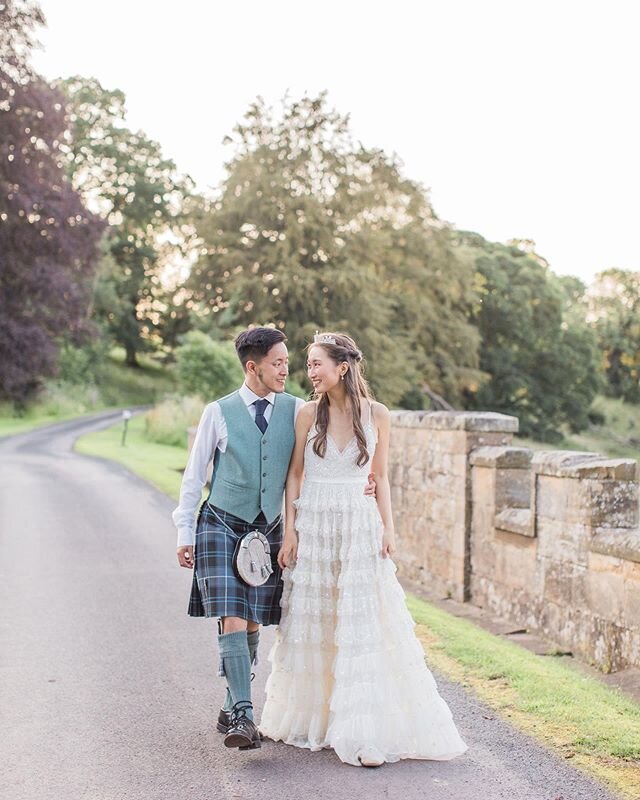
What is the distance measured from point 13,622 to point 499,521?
465 cm

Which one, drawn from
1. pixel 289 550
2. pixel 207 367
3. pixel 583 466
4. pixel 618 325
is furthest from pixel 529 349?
pixel 289 550

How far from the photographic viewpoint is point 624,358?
62.4 m

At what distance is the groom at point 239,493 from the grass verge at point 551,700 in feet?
5.11

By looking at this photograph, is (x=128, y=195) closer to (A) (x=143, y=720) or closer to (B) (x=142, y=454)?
(B) (x=142, y=454)

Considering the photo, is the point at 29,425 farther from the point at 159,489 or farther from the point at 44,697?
the point at 44,697

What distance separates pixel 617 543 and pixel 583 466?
0.83m

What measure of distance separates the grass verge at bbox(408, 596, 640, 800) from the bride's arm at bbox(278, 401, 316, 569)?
153cm

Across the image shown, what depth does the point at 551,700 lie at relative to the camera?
575 centimetres

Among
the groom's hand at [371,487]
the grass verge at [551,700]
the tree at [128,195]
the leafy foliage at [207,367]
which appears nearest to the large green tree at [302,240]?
the leafy foliage at [207,367]

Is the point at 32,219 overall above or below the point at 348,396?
above

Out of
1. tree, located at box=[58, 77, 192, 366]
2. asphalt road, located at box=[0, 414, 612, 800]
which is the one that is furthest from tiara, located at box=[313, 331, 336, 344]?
tree, located at box=[58, 77, 192, 366]

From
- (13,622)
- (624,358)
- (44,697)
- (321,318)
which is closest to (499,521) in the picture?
(13,622)

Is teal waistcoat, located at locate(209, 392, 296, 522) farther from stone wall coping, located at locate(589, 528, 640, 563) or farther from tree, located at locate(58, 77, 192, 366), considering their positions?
tree, located at locate(58, 77, 192, 366)

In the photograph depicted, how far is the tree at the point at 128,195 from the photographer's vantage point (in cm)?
5741
